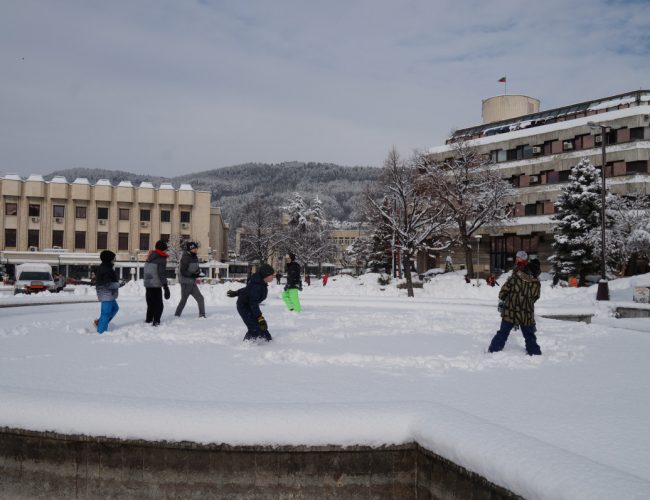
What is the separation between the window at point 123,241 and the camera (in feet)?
228

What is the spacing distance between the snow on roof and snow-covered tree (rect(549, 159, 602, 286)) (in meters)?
8.57

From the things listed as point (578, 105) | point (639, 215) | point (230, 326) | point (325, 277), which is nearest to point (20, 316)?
point (230, 326)

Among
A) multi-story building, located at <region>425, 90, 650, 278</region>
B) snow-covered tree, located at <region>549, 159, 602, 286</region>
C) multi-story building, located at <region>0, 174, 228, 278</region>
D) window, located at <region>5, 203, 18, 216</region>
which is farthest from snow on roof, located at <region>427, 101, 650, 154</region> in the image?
window, located at <region>5, 203, 18, 216</region>

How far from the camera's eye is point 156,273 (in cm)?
1089

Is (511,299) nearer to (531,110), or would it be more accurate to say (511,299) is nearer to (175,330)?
(175,330)

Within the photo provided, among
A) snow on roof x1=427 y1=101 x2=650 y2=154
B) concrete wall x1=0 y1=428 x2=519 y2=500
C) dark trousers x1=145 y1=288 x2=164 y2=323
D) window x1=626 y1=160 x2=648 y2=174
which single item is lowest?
concrete wall x1=0 y1=428 x2=519 y2=500

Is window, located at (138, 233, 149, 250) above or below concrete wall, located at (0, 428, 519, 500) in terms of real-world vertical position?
above

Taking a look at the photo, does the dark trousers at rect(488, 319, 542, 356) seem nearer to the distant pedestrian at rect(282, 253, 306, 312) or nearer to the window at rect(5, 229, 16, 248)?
the distant pedestrian at rect(282, 253, 306, 312)

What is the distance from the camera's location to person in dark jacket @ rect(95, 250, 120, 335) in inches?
382

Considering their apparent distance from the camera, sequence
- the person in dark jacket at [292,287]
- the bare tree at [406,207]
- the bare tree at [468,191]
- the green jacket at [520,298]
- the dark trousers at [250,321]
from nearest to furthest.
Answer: the green jacket at [520,298] < the dark trousers at [250,321] < the person in dark jacket at [292,287] < the bare tree at [406,207] < the bare tree at [468,191]

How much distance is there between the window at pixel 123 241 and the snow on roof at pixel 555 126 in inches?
1546

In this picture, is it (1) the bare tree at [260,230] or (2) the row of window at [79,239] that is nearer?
(2) the row of window at [79,239]

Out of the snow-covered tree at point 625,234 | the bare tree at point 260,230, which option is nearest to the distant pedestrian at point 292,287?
the snow-covered tree at point 625,234

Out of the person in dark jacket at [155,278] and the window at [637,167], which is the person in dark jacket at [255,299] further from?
the window at [637,167]
